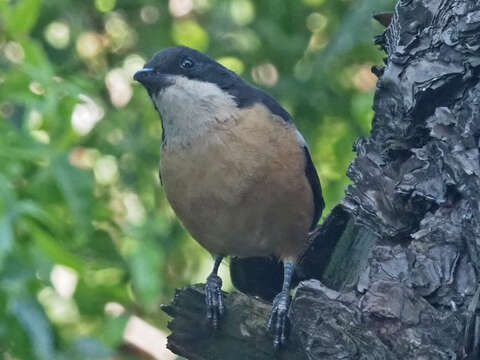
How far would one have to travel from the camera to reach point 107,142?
20.3 feet

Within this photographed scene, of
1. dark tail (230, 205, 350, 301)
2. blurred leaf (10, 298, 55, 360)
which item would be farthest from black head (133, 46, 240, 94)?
blurred leaf (10, 298, 55, 360)

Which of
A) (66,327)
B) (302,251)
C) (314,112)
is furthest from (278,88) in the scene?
(66,327)

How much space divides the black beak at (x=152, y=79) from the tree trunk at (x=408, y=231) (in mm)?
1221

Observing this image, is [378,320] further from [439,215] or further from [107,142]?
[107,142]

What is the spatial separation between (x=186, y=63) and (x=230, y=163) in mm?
710

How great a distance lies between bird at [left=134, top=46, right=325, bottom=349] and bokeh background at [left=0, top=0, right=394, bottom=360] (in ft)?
1.84

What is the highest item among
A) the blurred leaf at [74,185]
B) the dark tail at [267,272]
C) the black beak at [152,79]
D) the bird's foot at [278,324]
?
the black beak at [152,79]

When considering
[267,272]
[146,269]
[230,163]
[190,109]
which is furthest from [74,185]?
[267,272]

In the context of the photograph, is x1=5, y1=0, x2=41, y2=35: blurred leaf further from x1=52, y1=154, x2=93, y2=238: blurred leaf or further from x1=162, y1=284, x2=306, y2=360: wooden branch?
x1=162, y1=284, x2=306, y2=360: wooden branch

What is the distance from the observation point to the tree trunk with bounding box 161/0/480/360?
10.7 ft

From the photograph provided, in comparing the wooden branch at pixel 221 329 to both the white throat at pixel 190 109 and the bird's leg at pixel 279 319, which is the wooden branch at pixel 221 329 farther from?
the white throat at pixel 190 109

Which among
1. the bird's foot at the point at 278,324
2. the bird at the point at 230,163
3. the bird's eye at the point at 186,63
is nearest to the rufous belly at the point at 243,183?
the bird at the point at 230,163

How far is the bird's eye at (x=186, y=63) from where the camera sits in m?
4.99

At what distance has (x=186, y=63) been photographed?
501 cm
